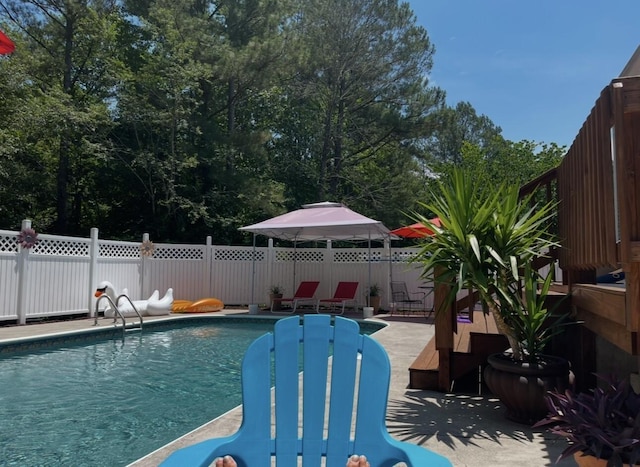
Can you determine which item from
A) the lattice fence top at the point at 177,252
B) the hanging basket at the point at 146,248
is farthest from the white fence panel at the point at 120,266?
the lattice fence top at the point at 177,252

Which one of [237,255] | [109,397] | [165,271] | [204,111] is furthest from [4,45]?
[204,111]

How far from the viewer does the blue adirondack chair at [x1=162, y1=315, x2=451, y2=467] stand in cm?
174

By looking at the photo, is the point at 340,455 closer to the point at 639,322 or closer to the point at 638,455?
the point at 638,455

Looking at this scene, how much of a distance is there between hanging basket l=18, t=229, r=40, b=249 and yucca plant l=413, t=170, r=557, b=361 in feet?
24.8

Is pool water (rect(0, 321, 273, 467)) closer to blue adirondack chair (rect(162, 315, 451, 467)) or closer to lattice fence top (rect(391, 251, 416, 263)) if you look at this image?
blue adirondack chair (rect(162, 315, 451, 467))

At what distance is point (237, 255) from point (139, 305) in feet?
10.8

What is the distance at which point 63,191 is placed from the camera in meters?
14.7

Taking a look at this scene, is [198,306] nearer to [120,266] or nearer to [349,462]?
[120,266]

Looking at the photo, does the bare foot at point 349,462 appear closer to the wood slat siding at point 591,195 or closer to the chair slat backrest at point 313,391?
the chair slat backrest at point 313,391

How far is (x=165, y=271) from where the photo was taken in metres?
11.8

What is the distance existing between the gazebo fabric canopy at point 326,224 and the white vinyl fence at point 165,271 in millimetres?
524

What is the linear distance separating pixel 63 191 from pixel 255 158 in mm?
6209

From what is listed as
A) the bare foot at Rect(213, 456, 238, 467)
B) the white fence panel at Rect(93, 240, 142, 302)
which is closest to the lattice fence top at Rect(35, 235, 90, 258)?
the white fence panel at Rect(93, 240, 142, 302)

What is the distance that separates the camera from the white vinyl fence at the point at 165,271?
8281mm
